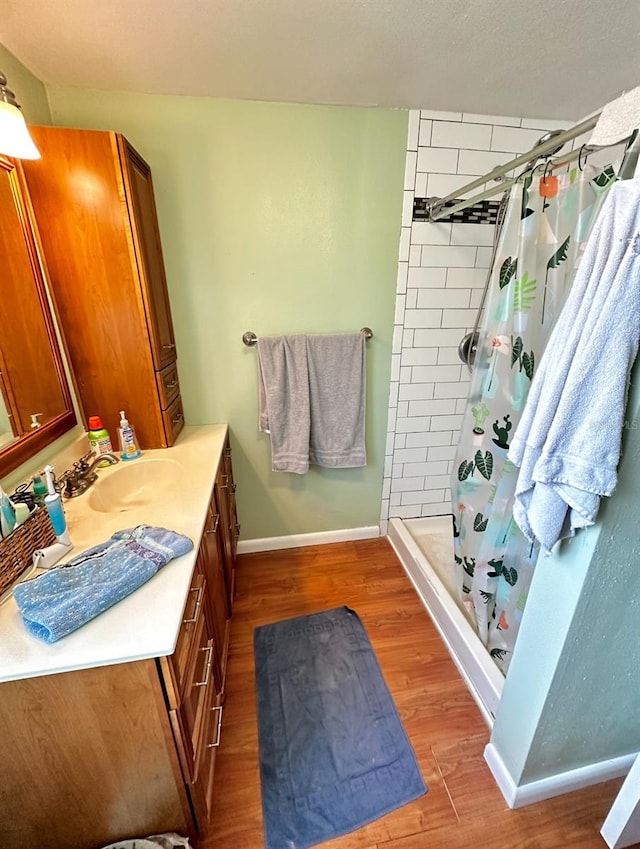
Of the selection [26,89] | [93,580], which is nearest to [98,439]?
[93,580]

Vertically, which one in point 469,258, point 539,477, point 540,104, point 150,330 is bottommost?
Answer: point 539,477

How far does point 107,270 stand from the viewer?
1379 millimetres

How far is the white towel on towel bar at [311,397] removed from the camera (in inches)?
72.2

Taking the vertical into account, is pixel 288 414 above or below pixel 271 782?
above

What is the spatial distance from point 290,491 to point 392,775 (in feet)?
4.21

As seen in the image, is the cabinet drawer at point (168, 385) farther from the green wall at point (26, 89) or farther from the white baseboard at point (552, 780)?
the white baseboard at point (552, 780)

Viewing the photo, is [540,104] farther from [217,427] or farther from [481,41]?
[217,427]

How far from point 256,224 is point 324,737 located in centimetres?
210

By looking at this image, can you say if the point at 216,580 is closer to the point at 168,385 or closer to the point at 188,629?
the point at 188,629

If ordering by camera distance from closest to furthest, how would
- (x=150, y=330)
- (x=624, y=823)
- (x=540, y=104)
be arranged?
(x=624, y=823), (x=150, y=330), (x=540, y=104)

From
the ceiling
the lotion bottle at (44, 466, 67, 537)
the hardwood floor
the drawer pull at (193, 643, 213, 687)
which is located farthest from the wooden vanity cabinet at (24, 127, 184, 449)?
the hardwood floor

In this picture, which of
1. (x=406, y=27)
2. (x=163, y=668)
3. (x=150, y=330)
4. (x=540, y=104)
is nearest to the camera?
(x=163, y=668)

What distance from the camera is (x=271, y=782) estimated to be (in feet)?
3.90

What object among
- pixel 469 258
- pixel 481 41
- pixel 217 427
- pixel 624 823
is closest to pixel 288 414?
pixel 217 427
